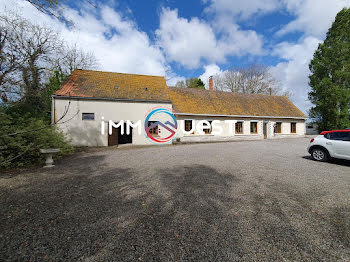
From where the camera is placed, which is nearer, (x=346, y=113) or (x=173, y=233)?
(x=173, y=233)

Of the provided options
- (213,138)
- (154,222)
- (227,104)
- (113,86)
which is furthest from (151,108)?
(154,222)

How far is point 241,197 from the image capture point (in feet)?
10.9

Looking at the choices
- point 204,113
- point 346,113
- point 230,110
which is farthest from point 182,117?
point 346,113

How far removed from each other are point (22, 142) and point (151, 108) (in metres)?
8.85

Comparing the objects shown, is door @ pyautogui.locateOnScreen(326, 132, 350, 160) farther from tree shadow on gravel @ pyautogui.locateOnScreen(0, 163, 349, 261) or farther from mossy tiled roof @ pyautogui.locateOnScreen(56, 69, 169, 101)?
mossy tiled roof @ pyautogui.locateOnScreen(56, 69, 169, 101)

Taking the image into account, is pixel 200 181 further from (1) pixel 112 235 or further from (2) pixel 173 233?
(1) pixel 112 235

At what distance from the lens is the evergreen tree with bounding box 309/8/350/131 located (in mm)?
16953

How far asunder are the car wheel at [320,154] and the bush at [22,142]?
→ 10673 mm

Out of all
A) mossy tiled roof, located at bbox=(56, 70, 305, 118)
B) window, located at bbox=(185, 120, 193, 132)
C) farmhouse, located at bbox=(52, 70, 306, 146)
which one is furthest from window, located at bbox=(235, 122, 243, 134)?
window, located at bbox=(185, 120, 193, 132)

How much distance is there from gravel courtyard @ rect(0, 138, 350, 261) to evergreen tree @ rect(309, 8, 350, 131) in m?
18.9

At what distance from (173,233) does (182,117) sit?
12.7 m

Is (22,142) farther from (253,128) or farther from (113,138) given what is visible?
(253,128)

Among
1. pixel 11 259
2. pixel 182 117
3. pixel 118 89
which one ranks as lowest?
pixel 11 259

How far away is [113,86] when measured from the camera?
13820 mm
